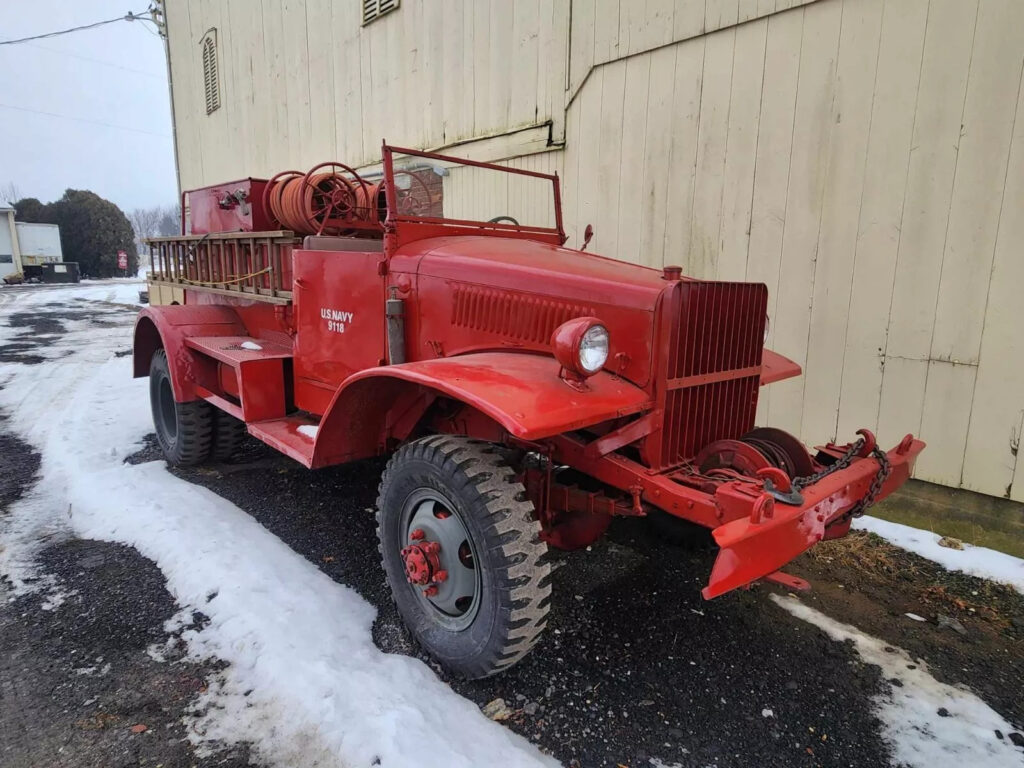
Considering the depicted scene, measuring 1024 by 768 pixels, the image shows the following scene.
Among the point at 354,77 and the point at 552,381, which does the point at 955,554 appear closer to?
the point at 552,381

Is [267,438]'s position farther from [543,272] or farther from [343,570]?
[543,272]

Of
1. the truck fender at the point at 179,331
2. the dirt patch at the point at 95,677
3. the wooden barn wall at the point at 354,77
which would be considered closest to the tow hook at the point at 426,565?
the dirt patch at the point at 95,677

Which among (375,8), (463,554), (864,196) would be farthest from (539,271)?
(375,8)

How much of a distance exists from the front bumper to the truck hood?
88 cm

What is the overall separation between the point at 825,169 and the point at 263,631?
13.9ft

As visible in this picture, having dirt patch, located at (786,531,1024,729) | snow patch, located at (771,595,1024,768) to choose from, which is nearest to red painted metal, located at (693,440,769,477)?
snow patch, located at (771,595,1024,768)

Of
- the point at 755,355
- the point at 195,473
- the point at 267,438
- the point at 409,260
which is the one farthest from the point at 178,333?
the point at 755,355

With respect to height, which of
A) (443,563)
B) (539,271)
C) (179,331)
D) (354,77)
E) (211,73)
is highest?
(211,73)

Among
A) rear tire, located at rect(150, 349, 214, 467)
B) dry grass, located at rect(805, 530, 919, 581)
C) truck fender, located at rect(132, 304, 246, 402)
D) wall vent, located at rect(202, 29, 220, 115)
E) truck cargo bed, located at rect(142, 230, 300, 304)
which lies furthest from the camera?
wall vent, located at rect(202, 29, 220, 115)

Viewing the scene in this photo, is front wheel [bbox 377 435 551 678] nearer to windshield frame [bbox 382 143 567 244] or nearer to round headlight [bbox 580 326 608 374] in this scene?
round headlight [bbox 580 326 608 374]

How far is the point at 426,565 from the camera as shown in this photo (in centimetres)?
251

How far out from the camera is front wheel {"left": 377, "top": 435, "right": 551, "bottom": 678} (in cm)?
227

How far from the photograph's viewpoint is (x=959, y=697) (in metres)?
2.50

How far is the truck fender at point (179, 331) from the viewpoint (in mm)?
4547
